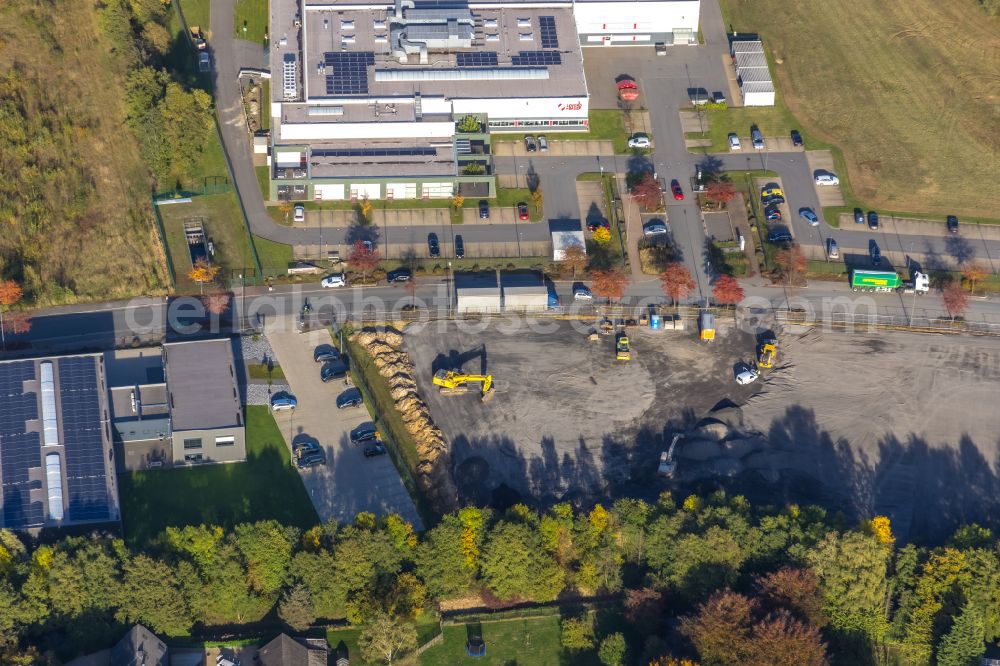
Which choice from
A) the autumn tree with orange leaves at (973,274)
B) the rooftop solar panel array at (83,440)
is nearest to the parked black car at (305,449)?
the rooftop solar panel array at (83,440)

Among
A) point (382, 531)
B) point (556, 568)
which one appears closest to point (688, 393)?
point (556, 568)

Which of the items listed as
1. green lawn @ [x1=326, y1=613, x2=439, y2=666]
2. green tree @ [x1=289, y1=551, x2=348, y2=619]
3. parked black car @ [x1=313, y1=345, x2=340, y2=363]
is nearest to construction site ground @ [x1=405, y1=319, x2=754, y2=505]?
parked black car @ [x1=313, y1=345, x2=340, y2=363]

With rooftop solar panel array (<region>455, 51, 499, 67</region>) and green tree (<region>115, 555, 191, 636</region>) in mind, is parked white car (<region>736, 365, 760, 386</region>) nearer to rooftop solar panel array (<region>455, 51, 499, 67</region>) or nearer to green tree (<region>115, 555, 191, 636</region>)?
rooftop solar panel array (<region>455, 51, 499, 67</region>)

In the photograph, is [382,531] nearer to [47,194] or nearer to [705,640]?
[705,640]

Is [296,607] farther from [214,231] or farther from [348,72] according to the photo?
[348,72]

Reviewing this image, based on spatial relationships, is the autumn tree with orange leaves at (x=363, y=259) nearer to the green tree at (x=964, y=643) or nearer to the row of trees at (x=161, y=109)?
the row of trees at (x=161, y=109)


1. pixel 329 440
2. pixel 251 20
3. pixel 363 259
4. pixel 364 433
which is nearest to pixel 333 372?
pixel 329 440
